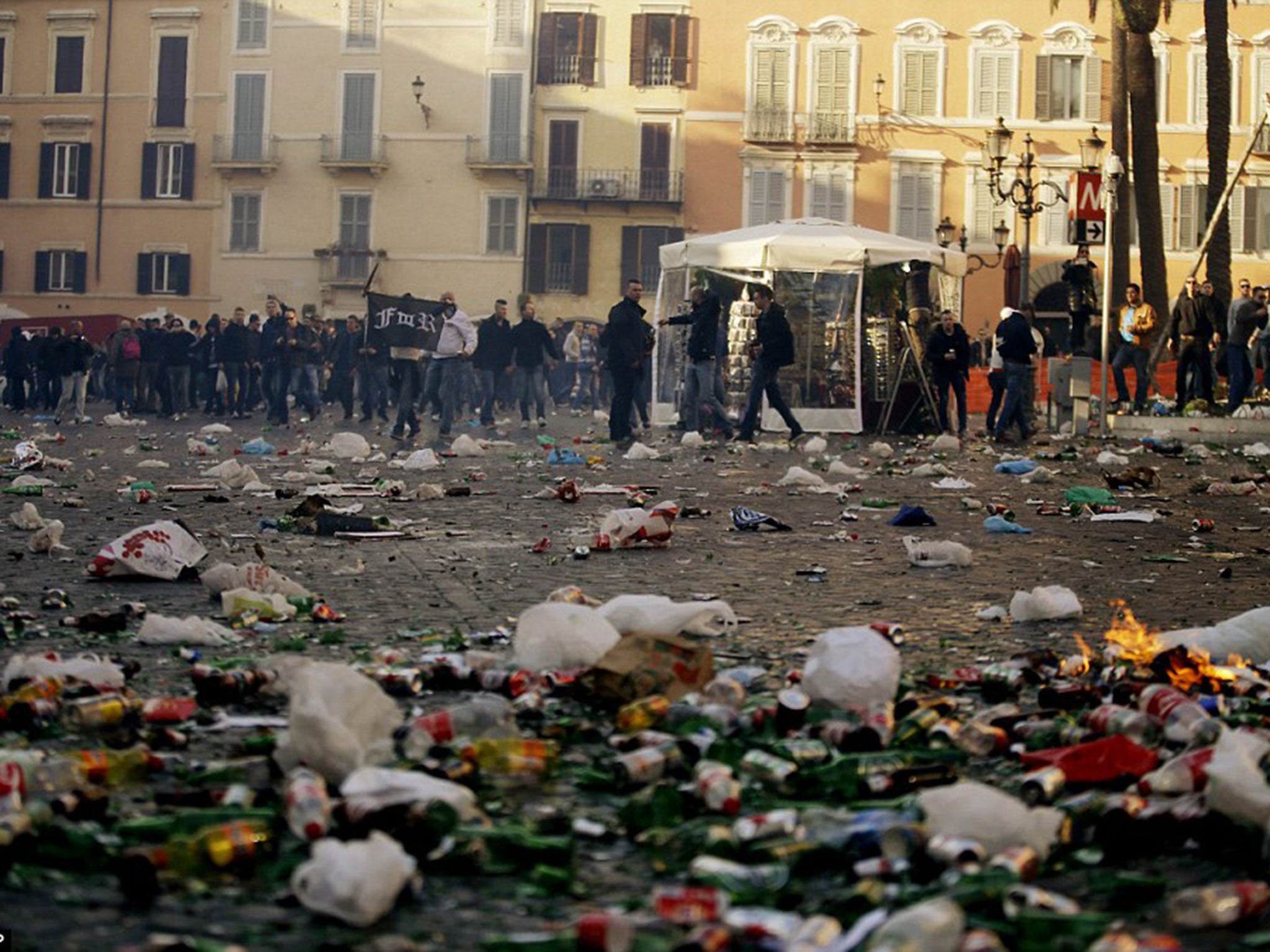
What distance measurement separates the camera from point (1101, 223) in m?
22.3

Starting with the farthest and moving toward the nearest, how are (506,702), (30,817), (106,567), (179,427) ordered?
(179,427), (106,567), (506,702), (30,817)

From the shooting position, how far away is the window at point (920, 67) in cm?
5266

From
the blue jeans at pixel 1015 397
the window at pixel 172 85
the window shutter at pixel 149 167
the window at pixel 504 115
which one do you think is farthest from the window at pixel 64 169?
the blue jeans at pixel 1015 397

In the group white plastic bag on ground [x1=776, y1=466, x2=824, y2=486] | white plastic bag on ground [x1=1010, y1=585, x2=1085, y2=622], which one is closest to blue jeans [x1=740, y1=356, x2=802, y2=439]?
white plastic bag on ground [x1=776, y1=466, x2=824, y2=486]

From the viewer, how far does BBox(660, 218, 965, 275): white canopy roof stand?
2395 centimetres

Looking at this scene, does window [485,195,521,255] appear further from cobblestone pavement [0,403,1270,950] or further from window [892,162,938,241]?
cobblestone pavement [0,403,1270,950]

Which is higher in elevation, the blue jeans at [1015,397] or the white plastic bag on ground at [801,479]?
the blue jeans at [1015,397]

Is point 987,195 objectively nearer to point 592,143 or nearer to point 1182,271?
point 1182,271

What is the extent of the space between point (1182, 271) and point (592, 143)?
1618cm

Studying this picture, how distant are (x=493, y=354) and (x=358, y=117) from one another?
28.1 metres

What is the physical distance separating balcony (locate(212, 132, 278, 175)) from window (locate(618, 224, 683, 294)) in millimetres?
10022

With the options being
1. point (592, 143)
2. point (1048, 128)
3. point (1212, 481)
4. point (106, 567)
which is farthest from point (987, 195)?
point (106, 567)

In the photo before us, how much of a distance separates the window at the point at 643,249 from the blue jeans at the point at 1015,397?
31.1 meters

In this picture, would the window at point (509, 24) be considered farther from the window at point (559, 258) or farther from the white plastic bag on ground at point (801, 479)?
the white plastic bag on ground at point (801, 479)
